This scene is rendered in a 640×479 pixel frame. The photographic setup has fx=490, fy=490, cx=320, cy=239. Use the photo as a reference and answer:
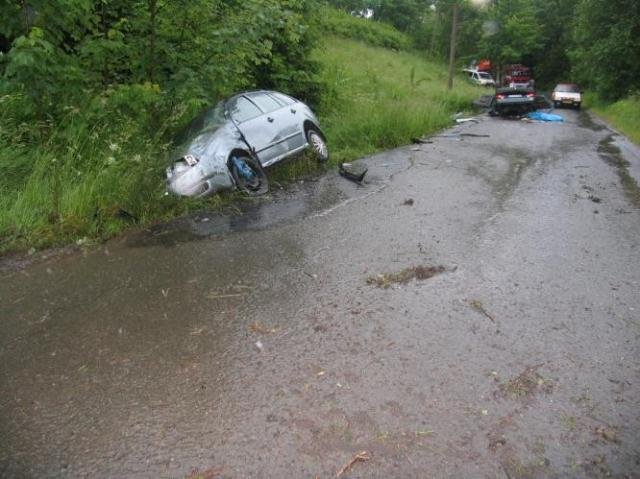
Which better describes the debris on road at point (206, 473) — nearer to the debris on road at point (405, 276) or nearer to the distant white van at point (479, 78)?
the debris on road at point (405, 276)

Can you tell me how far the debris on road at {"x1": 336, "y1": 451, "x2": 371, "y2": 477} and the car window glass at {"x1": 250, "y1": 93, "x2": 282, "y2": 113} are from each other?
6.92 metres

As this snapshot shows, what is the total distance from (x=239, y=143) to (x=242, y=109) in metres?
0.85

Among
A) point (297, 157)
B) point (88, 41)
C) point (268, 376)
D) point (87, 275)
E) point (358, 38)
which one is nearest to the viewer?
point (268, 376)

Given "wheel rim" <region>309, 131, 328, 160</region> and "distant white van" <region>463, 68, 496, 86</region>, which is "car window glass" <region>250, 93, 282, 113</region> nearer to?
"wheel rim" <region>309, 131, 328, 160</region>

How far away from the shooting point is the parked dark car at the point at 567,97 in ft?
93.1

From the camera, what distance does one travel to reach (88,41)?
6855 millimetres

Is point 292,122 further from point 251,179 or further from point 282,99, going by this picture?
point 251,179

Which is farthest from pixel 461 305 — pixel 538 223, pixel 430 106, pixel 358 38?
pixel 358 38

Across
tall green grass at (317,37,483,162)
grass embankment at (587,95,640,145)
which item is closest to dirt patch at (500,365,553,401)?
tall green grass at (317,37,483,162)

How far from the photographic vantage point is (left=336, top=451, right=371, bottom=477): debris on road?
8.48ft

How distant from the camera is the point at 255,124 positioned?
821cm

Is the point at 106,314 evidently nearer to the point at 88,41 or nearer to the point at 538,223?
the point at 88,41

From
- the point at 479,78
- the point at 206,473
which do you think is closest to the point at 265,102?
the point at 206,473

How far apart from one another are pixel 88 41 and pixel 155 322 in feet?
15.7
